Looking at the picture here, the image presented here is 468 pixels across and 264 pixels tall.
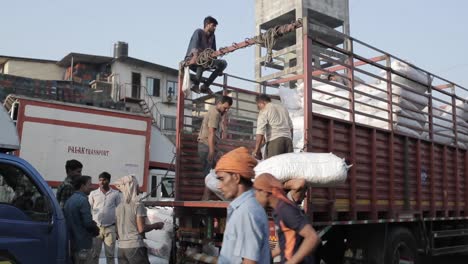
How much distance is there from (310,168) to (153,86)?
2863 cm

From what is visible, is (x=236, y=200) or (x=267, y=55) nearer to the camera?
(x=236, y=200)

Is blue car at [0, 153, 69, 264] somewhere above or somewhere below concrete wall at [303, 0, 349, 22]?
below

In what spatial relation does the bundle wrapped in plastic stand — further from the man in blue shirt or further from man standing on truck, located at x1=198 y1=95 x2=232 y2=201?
the man in blue shirt

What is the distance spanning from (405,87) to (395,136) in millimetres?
799

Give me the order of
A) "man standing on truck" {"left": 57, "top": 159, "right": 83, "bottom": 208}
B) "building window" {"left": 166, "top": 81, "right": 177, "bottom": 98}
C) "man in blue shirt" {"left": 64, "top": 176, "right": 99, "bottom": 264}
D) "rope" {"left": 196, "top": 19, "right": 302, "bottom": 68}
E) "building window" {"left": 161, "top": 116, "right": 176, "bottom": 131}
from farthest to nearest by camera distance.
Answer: "building window" {"left": 166, "top": 81, "right": 177, "bottom": 98} → "building window" {"left": 161, "top": 116, "right": 176, "bottom": 131} → "man standing on truck" {"left": 57, "top": 159, "right": 83, "bottom": 208} → "rope" {"left": 196, "top": 19, "right": 302, "bottom": 68} → "man in blue shirt" {"left": 64, "top": 176, "right": 99, "bottom": 264}

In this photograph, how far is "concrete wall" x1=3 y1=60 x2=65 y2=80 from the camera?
32531 millimetres

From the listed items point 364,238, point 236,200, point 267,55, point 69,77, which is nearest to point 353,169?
point 364,238

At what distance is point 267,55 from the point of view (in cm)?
578

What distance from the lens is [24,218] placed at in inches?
153

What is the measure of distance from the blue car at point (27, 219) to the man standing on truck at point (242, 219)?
2081 millimetres

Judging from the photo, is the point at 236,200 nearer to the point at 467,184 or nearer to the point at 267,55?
the point at 267,55

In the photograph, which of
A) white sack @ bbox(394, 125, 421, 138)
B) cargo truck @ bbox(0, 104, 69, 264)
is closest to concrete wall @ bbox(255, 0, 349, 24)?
white sack @ bbox(394, 125, 421, 138)

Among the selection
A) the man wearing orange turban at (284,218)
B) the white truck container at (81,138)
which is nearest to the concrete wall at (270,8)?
the white truck container at (81,138)

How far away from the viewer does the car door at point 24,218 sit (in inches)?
148
